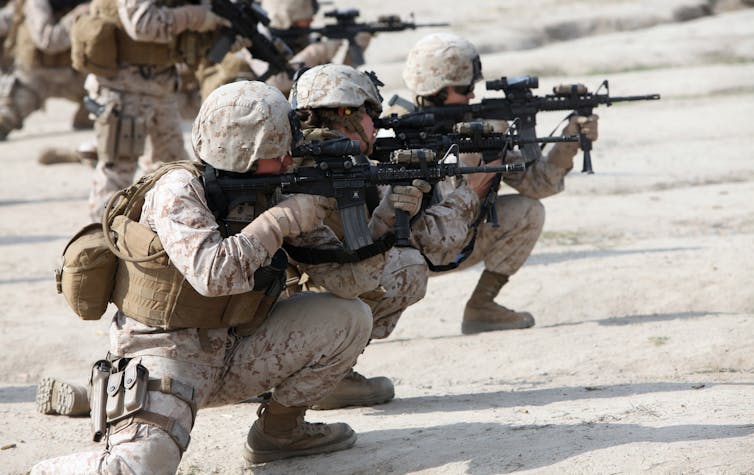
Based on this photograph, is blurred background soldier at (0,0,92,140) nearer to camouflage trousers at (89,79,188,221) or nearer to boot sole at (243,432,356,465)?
camouflage trousers at (89,79,188,221)

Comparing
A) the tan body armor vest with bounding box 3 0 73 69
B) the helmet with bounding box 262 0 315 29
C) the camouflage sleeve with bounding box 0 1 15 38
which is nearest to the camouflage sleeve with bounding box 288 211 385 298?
the helmet with bounding box 262 0 315 29

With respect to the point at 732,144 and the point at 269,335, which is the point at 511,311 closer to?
the point at 269,335

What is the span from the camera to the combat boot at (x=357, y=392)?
17.2ft

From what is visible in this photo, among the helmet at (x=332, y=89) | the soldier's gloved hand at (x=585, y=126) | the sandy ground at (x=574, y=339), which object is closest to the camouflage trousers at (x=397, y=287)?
the sandy ground at (x=574, y=339)

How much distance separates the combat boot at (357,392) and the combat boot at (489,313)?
1427mm

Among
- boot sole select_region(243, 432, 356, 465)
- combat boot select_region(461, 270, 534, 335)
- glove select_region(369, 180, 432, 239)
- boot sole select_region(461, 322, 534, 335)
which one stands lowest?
boot sole select_region(461, 322, 534, 335)

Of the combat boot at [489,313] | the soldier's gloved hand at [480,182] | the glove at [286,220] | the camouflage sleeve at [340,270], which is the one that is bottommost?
the combat boot at [489,313]

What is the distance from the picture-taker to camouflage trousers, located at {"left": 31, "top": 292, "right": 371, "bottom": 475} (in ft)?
13.5

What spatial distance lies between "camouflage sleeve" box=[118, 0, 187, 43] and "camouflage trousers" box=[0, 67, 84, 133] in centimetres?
470

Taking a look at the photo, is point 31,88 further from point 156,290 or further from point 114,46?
point 156,290

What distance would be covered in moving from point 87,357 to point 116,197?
2.37 m

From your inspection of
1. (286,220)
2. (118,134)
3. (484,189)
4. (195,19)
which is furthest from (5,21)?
(286,220)

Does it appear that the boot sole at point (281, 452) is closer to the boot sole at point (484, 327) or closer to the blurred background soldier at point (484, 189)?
the blurred background soldier at point (484, 189)

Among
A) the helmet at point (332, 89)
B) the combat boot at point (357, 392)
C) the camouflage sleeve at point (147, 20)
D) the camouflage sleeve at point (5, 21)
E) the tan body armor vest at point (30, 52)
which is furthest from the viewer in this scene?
the camouflage sleeve at point (5, 21)
